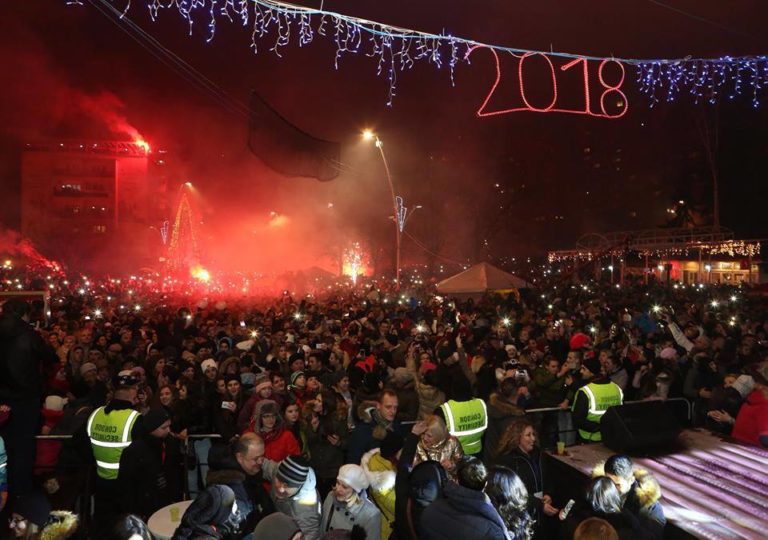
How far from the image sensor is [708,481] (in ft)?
14.5

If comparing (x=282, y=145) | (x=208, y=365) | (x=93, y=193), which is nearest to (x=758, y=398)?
(x=208, y=365)

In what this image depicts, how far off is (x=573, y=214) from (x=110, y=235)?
47.7 meters

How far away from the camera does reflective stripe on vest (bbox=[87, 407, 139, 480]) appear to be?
5250 millimetres

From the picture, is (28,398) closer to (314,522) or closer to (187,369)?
(187,369)

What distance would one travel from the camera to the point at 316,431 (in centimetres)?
602

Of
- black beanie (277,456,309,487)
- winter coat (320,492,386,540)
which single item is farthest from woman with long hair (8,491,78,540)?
winter coat (320,492,386,540)

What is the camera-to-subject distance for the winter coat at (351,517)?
4004 millimetres

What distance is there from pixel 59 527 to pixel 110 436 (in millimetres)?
1932

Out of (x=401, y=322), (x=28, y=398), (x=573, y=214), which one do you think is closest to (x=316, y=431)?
(x=28, y=398)

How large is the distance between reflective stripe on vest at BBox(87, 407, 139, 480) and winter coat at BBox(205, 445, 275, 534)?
119cm

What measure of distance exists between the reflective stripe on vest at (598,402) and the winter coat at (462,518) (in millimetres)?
3024

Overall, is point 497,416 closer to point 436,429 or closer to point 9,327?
point 436,429

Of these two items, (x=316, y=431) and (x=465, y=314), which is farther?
(x=465, y=314)

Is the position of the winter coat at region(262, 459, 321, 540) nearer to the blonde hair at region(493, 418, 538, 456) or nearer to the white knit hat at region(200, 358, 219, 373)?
the blonde hair at region(493, 418, 538, 456)
